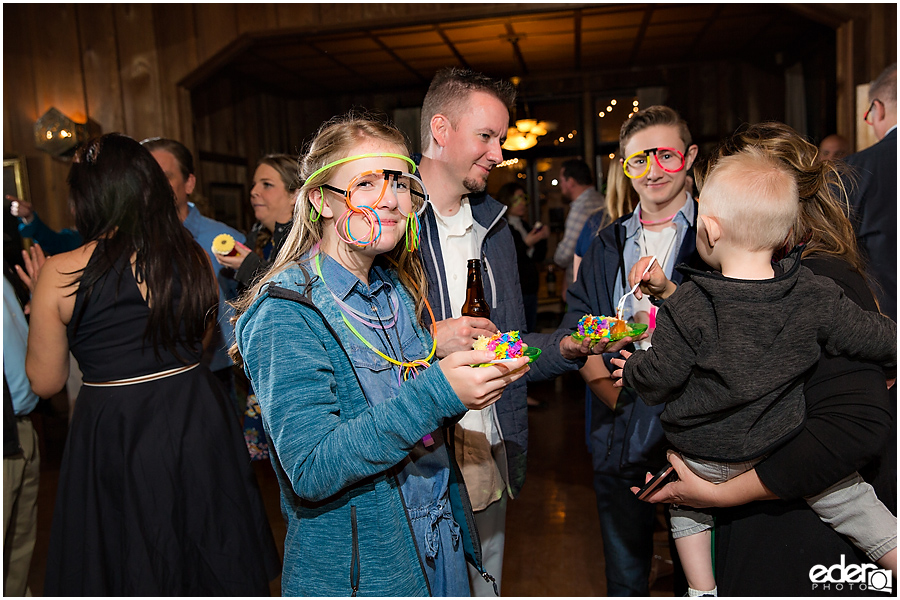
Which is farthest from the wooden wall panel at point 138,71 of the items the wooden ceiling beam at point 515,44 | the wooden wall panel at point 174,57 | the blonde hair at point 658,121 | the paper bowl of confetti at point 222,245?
the blonde hair at point 658,121

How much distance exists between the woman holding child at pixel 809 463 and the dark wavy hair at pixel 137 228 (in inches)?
64.2

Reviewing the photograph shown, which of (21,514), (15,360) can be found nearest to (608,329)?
(15,360)

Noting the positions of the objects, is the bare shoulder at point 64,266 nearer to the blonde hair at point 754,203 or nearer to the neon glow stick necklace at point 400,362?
the neon glow stick necklace at point 400,362

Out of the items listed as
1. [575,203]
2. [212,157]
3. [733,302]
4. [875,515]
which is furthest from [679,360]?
[212,157]

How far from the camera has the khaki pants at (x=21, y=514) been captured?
2.27 m

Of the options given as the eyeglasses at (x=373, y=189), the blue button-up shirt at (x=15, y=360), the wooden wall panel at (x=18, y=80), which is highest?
the wooden wall panel at (x=18, y=80)

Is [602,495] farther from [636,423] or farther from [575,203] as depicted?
[575,203]

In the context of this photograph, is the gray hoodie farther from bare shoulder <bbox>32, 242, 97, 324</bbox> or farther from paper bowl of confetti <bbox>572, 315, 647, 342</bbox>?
bare shoulder <bbox>32, 242, 97, 324</bbox>

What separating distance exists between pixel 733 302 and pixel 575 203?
4.12 metres

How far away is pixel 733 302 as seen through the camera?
1.32m

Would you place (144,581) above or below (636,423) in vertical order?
below

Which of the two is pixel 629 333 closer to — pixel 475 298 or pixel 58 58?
pixel 475 298

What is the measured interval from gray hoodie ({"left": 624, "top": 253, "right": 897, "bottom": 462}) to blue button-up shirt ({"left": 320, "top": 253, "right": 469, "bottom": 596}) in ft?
1.84

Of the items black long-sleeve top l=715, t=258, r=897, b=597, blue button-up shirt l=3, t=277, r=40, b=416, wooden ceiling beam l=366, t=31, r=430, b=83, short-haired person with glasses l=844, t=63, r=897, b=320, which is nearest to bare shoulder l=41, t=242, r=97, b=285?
blue button-up shirt l=3, t=277, r=40, b=416
